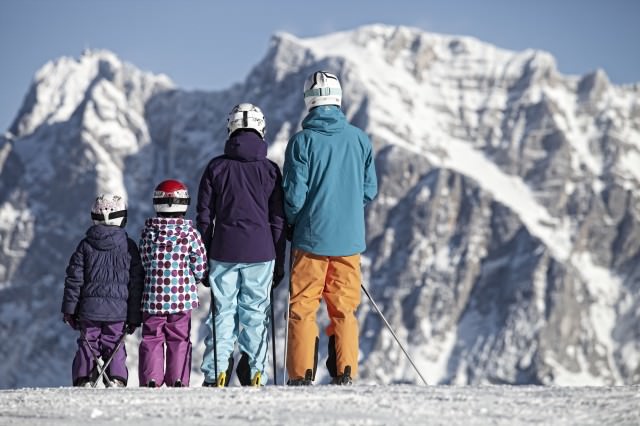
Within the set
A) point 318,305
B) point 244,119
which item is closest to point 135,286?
point 318,305

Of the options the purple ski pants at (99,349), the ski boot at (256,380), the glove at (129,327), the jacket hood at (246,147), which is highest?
the jacket hood at (246,147)

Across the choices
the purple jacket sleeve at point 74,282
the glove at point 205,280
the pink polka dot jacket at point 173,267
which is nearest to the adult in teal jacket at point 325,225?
the glove at point 205,280

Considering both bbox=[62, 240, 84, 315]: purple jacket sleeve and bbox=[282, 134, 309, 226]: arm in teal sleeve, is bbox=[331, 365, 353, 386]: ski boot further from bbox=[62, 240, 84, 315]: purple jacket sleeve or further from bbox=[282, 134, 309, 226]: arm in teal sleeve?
bbox=[62, 240, 84, 315]: purple jacket sleeve

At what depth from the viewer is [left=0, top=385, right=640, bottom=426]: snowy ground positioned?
24.2ft

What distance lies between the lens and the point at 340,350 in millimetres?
11180

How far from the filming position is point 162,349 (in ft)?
37.7

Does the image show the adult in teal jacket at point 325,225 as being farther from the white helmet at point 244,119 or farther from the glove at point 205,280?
the glove at point 205,280

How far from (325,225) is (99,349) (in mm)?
2985

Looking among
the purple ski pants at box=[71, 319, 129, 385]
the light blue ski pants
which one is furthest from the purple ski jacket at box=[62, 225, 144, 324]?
the light blue ski pants

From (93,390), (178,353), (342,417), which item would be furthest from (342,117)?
(342,417)

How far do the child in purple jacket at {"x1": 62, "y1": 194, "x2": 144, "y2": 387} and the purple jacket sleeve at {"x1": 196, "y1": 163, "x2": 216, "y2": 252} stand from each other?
858mm

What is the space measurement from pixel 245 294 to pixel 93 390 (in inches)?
91.5

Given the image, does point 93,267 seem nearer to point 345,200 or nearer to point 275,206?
point 275,206

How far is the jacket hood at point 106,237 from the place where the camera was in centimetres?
1155
